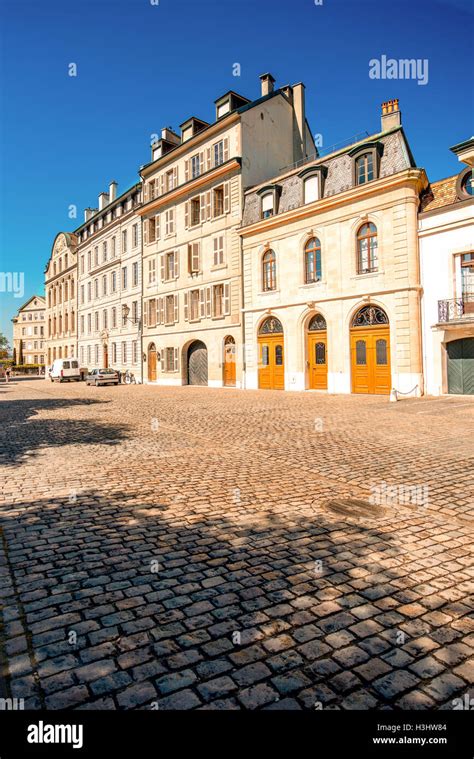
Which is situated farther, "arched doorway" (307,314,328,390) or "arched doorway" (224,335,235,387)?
"arched doorway" (224,335,235,387)

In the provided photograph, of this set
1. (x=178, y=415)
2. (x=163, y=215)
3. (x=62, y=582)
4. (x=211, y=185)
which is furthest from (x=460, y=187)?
(x=163, y=215)

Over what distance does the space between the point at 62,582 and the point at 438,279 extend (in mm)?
18790

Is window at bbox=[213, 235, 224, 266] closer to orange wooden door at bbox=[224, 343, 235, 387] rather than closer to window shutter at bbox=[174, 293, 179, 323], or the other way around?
window shutter at bbox=[174, 293, 179, 323]

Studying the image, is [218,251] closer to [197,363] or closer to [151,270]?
[197,363]

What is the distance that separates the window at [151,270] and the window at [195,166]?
7.13 metres

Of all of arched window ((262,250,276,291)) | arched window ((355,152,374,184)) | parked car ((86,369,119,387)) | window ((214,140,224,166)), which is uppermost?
window ((214,140,224,166))

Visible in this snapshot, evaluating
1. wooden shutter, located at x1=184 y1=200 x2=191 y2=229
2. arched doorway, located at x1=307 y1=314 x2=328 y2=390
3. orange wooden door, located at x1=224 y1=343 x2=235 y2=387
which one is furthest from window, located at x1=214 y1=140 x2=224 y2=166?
arched doorway, located at x1=307 y1=314 x2=328 y2=390

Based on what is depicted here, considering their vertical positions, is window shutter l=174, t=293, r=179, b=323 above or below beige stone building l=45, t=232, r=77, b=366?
below

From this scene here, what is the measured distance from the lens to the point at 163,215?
33.7 metres

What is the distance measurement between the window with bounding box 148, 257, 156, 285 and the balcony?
23011mm

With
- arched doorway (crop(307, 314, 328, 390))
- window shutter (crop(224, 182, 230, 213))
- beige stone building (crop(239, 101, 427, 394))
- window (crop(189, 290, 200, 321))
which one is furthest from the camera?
window (crop(189, 290, 200, 321))

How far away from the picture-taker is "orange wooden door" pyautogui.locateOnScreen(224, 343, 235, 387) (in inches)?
1094

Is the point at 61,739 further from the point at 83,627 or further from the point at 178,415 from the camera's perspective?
the point at 178,415

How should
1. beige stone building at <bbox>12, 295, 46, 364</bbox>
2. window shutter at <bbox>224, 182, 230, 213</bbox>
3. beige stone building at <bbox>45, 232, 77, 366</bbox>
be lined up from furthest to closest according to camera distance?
beige stone building at <bbox>12, 295, 46, 364</bbox>, beige stone building at <bbox>45, 232, 77, 366</bbox>, window shutter at <bbox>224, 182, 230, 213</bbox>
